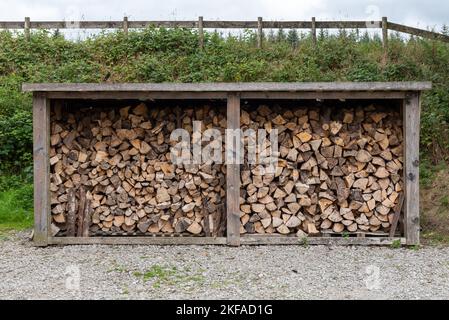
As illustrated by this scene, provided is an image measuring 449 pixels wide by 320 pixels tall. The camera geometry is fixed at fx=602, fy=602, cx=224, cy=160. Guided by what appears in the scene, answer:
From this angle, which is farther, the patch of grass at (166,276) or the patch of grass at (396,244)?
the patch of grass at (396,244)

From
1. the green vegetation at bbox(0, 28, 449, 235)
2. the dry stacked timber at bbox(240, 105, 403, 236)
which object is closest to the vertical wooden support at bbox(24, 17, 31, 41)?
the green vegetation at bbox(0, 28, 449, 235)

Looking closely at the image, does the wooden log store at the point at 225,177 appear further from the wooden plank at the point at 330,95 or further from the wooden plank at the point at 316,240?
the wooden plank at the point at 330,95

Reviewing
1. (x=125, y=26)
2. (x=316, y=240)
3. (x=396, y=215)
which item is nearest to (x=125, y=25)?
(x=125, y=26)

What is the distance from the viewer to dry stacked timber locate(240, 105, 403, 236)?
25.9 feet

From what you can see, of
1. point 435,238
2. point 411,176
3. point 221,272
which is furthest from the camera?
point 435,238

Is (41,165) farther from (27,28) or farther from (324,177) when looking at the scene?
(27,28)

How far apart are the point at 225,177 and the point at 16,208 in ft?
12.7

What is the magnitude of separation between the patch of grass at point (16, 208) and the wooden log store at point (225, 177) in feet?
4.59

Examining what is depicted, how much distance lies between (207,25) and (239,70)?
2786 mm

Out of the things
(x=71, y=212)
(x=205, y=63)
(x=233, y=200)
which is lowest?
(x=71, y=212)

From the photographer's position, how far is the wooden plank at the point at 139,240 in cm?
775

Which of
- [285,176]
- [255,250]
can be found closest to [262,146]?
[285,176]

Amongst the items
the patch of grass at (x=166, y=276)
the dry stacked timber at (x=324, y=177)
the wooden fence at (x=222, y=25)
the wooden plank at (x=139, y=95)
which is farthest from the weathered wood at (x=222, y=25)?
the patch of grass at (x=166, y=276)

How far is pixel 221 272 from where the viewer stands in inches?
251
